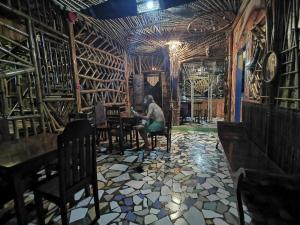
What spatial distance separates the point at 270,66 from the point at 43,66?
3979 mm

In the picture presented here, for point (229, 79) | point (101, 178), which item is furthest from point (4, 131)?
point (229, 79)

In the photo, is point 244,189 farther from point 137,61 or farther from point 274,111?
point 137,61

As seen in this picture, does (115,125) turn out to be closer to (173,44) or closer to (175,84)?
(175,84)

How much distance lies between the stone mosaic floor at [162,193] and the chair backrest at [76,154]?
62cm

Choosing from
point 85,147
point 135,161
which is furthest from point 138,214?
point 135,161

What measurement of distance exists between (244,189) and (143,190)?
5.13 feet

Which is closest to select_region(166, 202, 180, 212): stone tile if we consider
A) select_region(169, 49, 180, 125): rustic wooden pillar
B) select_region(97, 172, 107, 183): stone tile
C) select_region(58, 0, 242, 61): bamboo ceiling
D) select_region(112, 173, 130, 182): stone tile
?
select_region(112, 173, 130, 182): stone tile

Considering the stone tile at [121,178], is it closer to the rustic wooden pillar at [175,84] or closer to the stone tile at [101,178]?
the stone tile at [101,178]

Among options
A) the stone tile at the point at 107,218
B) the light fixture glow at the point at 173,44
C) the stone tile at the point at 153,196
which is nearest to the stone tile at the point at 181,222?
the stone tile at the point at 153,196

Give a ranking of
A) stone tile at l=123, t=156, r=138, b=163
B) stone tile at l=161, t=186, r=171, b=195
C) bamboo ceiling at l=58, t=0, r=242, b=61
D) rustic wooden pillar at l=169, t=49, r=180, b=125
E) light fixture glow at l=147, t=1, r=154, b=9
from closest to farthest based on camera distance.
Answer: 1. stone tile at l=161, t=186, r=171, b=195
2. light fixture glow at l=147, t=1, r=154, b=9
3. stone tile at l=123, t=156, r=138, b=163
4. bamboo ceiling at l=58, t=0, r=242, b=61
5. rustic wooden pillar at l=169, t=49, r=180, b=125

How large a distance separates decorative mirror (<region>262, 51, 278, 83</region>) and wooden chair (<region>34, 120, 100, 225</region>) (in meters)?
2.39

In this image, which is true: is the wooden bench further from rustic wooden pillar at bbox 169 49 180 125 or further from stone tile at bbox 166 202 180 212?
rustic wooden pillar at bbox 169 49 180 125

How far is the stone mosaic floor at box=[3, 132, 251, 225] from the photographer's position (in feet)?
6.41

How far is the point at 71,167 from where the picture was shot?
62.9 inches
